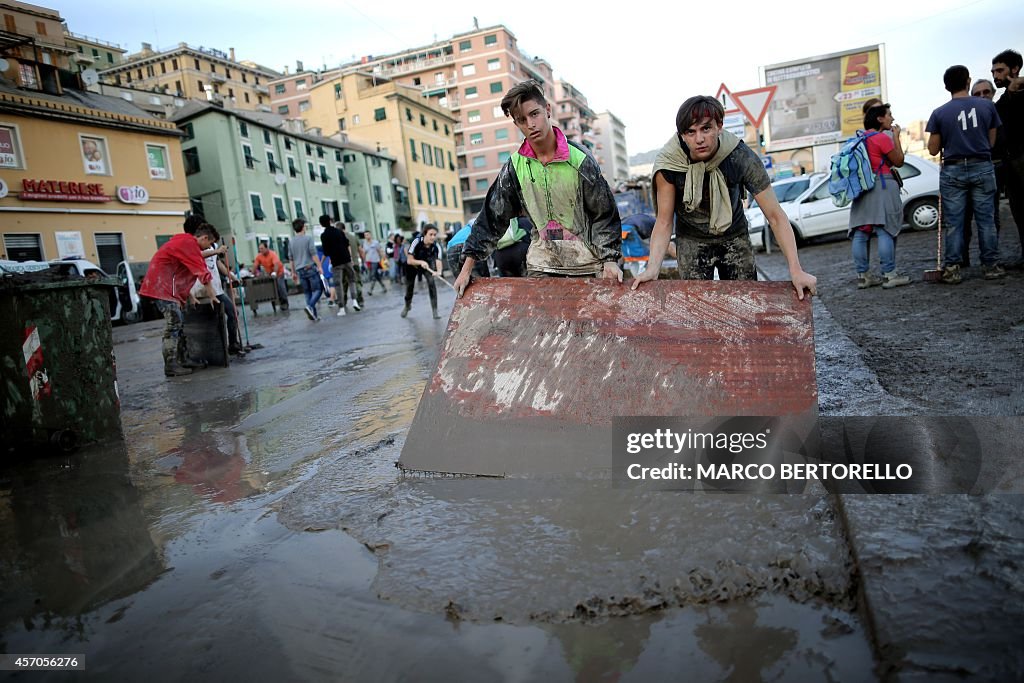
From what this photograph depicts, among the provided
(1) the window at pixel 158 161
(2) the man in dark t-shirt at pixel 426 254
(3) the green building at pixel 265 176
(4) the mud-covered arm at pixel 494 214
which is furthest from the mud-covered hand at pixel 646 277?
(3) the green building at pixel 265 176

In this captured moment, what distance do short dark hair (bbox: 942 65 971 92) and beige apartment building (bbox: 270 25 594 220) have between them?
6605 centimetres

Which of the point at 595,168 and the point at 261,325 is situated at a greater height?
the point at 595,168

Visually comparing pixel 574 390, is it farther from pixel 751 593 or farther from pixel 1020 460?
pixel 1020 460

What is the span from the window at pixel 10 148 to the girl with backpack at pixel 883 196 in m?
26.6

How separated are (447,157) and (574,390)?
193ft

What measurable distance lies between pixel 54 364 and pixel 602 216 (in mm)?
3353

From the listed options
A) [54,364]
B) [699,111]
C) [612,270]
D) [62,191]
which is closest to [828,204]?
[699,111]

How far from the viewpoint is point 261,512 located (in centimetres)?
256

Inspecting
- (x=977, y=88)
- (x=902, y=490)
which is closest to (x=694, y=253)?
(x=902, y=490)

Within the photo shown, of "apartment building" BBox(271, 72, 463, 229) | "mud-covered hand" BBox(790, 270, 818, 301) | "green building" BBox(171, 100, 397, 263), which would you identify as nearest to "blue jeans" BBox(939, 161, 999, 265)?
"mud-covered hand" BBox(790, 270, 818, 301)

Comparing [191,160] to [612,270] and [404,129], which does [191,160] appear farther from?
[612,270]

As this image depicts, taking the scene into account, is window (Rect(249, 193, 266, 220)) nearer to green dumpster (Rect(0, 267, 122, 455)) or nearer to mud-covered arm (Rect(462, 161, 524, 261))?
green dumpster (Rect(0, 267, 122, 455))

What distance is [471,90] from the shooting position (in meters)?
74.1

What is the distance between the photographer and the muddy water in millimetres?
1526
